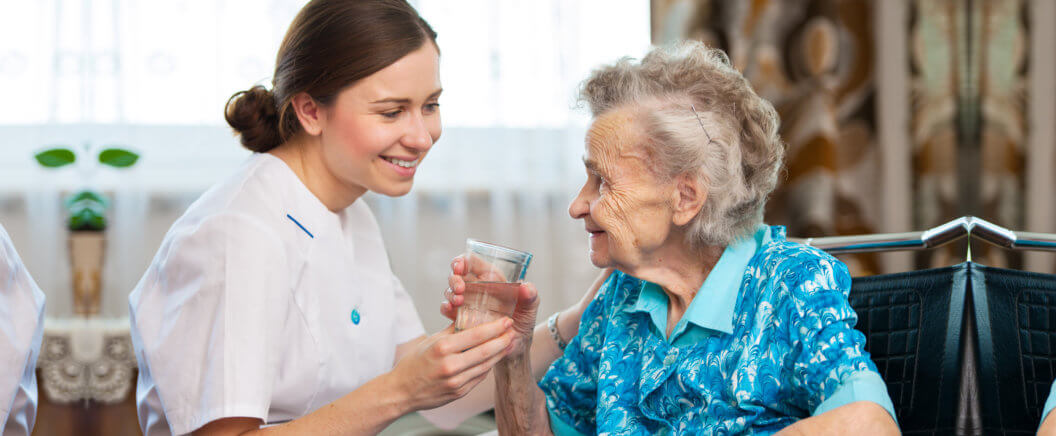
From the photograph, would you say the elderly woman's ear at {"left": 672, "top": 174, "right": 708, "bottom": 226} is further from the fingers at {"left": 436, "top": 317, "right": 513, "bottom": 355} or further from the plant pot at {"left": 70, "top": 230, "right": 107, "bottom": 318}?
the plant pot at {"left": 70, "top": 230, "right": 107, "bottom": 318}

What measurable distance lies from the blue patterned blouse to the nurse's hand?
278 millimetres

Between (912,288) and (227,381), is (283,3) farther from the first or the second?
(912,288)

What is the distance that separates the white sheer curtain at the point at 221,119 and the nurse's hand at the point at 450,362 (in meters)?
1.78

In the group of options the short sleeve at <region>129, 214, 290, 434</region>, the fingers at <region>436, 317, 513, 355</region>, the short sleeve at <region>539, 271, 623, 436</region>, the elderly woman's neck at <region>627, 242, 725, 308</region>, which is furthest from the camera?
the short sleeve at <region>539, 271, 623, 436</region>

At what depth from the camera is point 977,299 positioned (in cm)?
148

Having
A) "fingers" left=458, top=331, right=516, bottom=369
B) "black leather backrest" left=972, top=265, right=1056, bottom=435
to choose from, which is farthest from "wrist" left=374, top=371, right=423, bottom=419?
"black leather backrest" left=972, top=265, right=1056, bottom=435

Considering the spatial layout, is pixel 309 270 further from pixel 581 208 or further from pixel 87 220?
pixel 87 220

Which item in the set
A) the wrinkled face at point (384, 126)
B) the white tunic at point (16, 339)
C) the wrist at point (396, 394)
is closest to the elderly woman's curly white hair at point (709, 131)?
the wrinkled face at point (384, 126)

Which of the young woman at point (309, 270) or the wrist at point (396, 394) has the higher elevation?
the young woman at point (309, 270)

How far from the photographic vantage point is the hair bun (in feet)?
5.56

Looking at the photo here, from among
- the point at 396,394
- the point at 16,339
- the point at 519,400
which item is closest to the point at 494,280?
the point at 396,394

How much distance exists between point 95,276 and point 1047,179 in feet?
10.7

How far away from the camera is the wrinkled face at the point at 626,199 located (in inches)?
57.7

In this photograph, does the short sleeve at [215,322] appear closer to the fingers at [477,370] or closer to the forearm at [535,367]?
the fingers at [477,370]
